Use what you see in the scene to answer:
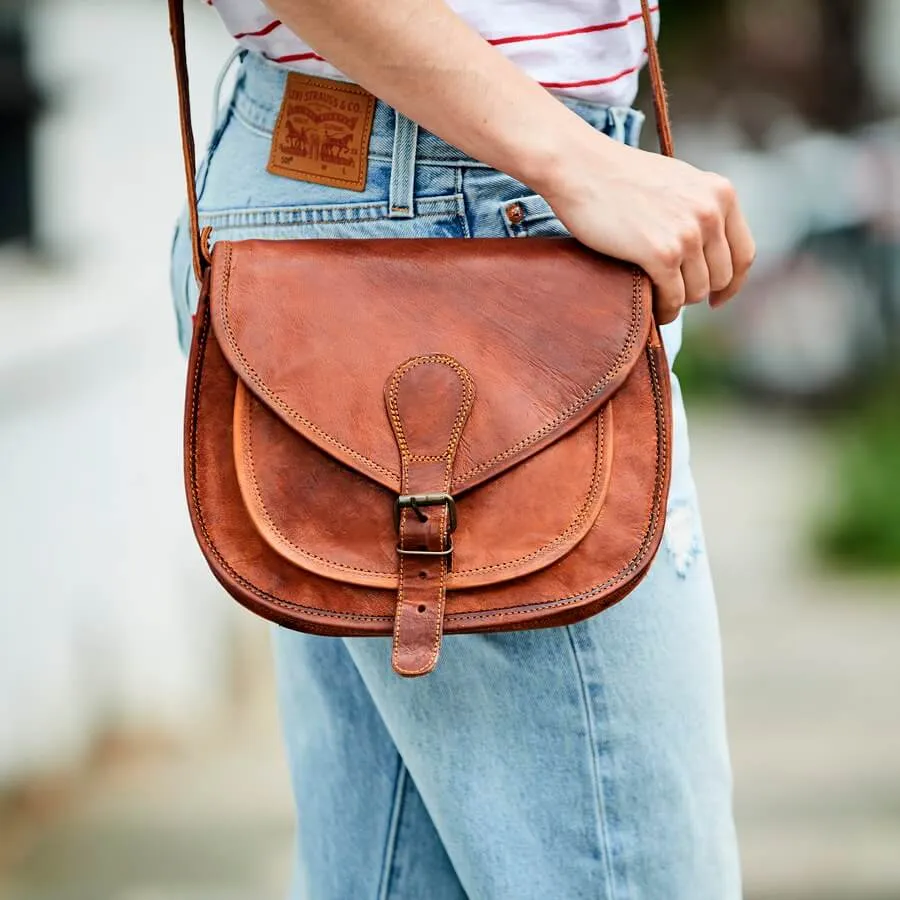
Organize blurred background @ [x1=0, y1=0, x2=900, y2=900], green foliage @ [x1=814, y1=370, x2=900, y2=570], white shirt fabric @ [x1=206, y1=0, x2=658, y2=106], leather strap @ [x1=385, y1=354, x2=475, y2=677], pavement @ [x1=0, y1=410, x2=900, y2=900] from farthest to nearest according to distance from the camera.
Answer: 1. green foliage @ [x1=814, y1=370, x2=900, y2=570]
2. blurred background @ [x1=0, y1=0, x2=900, y2=900]
3. pavement @ [x1=0, y1=410, x2=900, y2=900]
4. white shirt fabric @ [x1=206, y1=0, x2=658, y2=106]
5. leather strap @ [x1=385, y1=354, x2=475, y2=677]

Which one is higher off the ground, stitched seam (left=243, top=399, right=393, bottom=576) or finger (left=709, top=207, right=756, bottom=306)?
finger (left=709, top=207, right=756, bottom=306)

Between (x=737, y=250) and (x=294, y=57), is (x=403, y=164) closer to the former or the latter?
(x=294, y=57)

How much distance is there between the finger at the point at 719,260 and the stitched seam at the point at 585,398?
0.06 meters

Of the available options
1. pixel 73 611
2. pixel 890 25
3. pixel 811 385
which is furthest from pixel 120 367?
pixel 890 25

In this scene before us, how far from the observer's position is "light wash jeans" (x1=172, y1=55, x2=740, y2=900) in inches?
48.8

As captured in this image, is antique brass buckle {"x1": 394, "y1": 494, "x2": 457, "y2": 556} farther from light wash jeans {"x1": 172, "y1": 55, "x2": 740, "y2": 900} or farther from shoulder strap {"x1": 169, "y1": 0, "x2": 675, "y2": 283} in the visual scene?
shoulder strap {"x1": 169, "y1": 0, "x2": 675, "y2": 283}

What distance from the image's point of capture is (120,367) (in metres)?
3.75

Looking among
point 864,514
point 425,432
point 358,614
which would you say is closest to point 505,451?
point 425,432

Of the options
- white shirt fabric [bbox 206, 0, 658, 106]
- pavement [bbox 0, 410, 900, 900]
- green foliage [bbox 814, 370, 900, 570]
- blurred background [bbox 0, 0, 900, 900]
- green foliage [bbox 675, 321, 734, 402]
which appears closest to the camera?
white shirt fabric [bbox 206, 0, 658, 106]

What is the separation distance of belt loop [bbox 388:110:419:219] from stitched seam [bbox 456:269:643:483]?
0.21 meters

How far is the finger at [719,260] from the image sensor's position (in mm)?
1192

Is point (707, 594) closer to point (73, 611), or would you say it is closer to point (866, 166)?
point (73, 611)

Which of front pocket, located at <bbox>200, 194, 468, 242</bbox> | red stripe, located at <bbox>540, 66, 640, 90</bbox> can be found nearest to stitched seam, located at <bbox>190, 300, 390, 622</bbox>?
front pocket, located at <bbox>200, 194, 468, 242</bbox>

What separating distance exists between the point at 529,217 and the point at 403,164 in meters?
0.12
